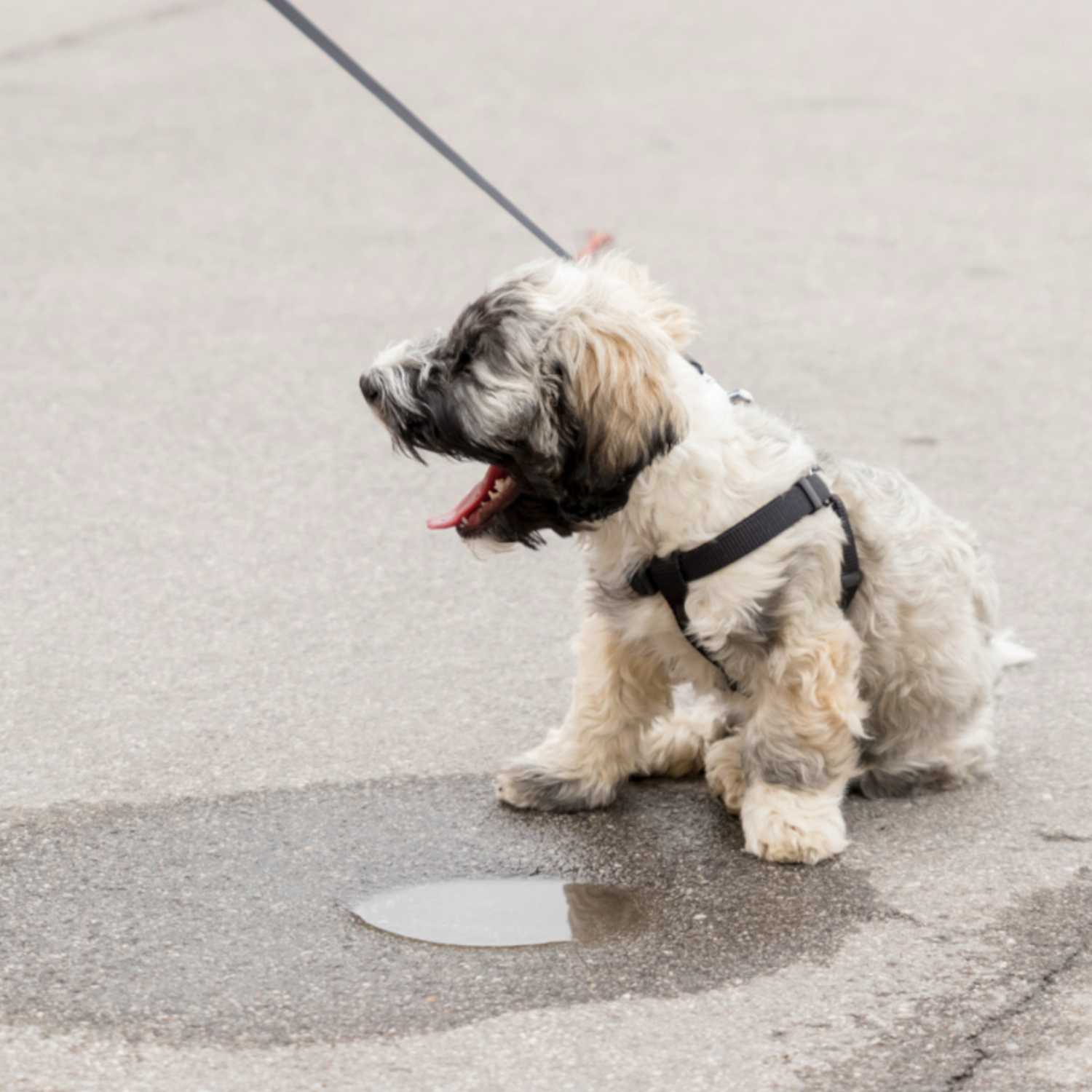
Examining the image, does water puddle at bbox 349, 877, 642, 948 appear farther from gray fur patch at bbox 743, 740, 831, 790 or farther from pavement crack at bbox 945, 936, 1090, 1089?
pavement crack at bbox 945, 936, 1090, 1089

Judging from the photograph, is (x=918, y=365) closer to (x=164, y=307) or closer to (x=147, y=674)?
(x=164, y=307)

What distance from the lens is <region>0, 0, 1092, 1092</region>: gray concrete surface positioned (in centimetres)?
358

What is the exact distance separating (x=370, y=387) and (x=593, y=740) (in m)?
1.05

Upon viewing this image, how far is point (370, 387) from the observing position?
3.85 meters

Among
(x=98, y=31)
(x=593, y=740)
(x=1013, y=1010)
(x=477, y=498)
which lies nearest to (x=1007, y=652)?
(x=593, y=740)

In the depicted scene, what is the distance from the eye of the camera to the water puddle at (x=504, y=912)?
387cm

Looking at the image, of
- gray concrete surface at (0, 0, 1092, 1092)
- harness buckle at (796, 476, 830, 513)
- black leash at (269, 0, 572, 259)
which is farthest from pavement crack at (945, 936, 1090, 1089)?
black leash at (269, 0, 572, 259)

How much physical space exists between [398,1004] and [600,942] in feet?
1.54

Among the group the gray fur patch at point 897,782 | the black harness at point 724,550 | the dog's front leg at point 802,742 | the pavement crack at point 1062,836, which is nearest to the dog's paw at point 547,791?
the dog's front leg at point 802,742

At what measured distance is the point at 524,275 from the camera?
12.8 ft

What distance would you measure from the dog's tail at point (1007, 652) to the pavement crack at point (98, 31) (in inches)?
367

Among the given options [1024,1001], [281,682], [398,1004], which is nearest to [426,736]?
[281,682]

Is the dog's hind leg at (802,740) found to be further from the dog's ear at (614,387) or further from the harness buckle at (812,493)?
the dog's ear at (614,387)

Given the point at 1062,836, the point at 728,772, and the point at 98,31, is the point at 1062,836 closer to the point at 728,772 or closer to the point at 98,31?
the point at 728,772
